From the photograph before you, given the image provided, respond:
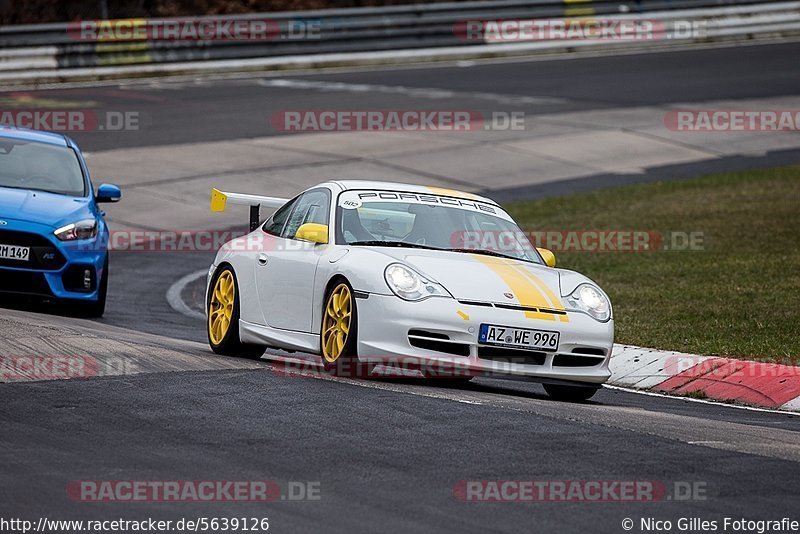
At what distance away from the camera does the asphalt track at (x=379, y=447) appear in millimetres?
5844

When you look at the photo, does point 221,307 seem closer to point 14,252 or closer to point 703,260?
point 14,252

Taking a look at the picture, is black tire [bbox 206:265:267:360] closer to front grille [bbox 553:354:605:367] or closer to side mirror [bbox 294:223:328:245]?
side mirror [bbox 294:223:328:245]

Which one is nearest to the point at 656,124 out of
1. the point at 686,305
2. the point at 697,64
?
the point at 697,64

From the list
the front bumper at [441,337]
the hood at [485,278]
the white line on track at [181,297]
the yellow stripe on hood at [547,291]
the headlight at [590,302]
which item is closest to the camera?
the front bumper at [441,337]

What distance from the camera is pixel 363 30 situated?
106 feet

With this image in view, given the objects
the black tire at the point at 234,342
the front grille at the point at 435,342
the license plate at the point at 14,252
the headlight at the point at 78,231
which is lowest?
the black tire at the point at 234,342

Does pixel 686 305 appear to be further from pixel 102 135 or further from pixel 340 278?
pixel 102 135

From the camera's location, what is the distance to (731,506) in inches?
239

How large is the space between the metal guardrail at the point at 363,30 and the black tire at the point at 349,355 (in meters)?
20.1

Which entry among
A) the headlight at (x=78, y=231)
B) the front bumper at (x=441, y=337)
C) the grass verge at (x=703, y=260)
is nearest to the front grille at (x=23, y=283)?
the headlight at (x=78, y=231)

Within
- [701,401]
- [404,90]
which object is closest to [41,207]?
[701,401]

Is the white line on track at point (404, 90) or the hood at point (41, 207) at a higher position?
the hood at point (41, 207)

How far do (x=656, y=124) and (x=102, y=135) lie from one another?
10.6 meters

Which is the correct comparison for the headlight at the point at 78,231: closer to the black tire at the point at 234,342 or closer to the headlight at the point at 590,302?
the black tire at the point at 234,342
